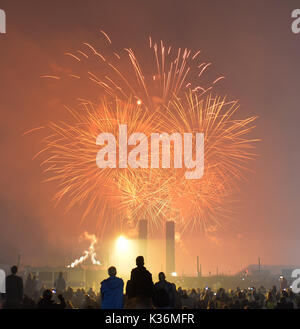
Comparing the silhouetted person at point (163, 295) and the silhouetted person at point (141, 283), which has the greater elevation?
the silhouetted person at point (141, 283)

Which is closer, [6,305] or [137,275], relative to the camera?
[137,275]

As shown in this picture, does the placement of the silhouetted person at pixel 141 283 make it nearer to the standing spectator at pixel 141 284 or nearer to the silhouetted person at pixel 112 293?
the standing spectator at pixel 141 284

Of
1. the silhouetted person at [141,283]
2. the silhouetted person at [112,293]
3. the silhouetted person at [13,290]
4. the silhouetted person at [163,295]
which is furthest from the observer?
the silhouetted person at [13,290]

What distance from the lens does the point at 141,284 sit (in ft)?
33.9

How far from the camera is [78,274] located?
43.2 m

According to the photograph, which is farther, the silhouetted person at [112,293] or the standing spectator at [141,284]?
the silhouetted person at [112,293]

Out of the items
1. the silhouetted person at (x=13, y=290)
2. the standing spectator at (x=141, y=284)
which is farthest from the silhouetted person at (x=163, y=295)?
the silhouetted person at (x=13, y=290)

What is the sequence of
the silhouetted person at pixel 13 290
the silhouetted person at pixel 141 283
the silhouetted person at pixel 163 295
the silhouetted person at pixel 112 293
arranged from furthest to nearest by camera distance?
the silhouetted person at pixel 13 290, the silhouetted person at pixel 163 295, the silhouetted person at pixel 112 293, the silhouetted person at pixel 141 283

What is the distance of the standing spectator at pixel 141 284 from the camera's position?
1032 cm

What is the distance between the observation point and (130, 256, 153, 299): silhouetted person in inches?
406

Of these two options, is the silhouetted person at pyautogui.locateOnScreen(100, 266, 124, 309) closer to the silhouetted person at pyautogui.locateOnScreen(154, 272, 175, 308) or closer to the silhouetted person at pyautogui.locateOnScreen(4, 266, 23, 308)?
the silhouetted person at pyautogui.locateOnScreen(154, 272, 175, 308)
